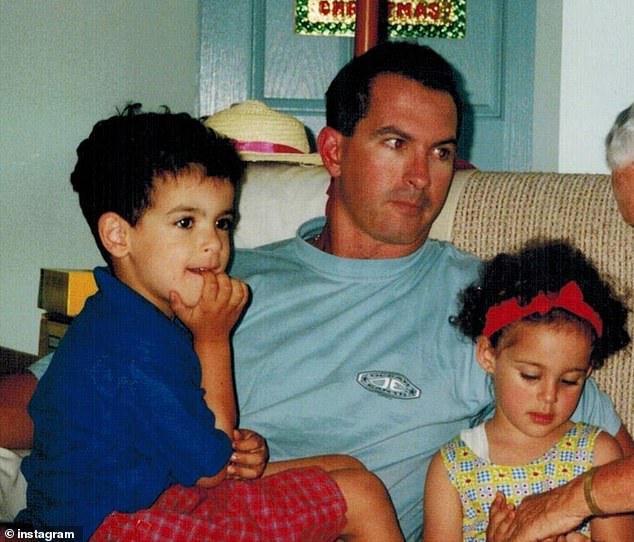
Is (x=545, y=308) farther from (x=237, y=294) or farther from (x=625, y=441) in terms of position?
(x=237, y=294)

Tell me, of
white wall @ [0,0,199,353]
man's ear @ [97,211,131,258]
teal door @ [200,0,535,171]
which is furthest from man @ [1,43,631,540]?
teal door @ [200,0,535,171]

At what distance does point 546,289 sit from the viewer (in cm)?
151

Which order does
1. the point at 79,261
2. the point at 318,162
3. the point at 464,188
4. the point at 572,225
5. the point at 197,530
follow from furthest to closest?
1. the point at 79,261
2. the point at 318,162
3. the point at 464,188
4. the point at 572,225
5. the point at 197,530

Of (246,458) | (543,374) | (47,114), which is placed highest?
(47,114)

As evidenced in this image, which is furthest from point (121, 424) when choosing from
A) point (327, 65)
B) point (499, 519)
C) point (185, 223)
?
point (327, 65)

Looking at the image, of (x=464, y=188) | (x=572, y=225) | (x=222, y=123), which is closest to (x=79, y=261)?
(x=222, y=123)

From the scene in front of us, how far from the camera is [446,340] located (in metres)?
1.58

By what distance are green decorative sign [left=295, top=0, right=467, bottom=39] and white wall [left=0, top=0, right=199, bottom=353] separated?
64 cm

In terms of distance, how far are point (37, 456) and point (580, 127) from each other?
2.68m

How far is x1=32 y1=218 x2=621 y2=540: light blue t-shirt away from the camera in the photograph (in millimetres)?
1530

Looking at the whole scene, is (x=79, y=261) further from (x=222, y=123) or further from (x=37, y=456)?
(x=37, y=456)

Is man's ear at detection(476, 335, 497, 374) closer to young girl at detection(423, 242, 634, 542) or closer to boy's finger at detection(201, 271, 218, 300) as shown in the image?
young girl at detection(423, 242, 634, 542)

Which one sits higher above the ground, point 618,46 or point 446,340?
point 618,46

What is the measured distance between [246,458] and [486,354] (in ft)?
1.42
